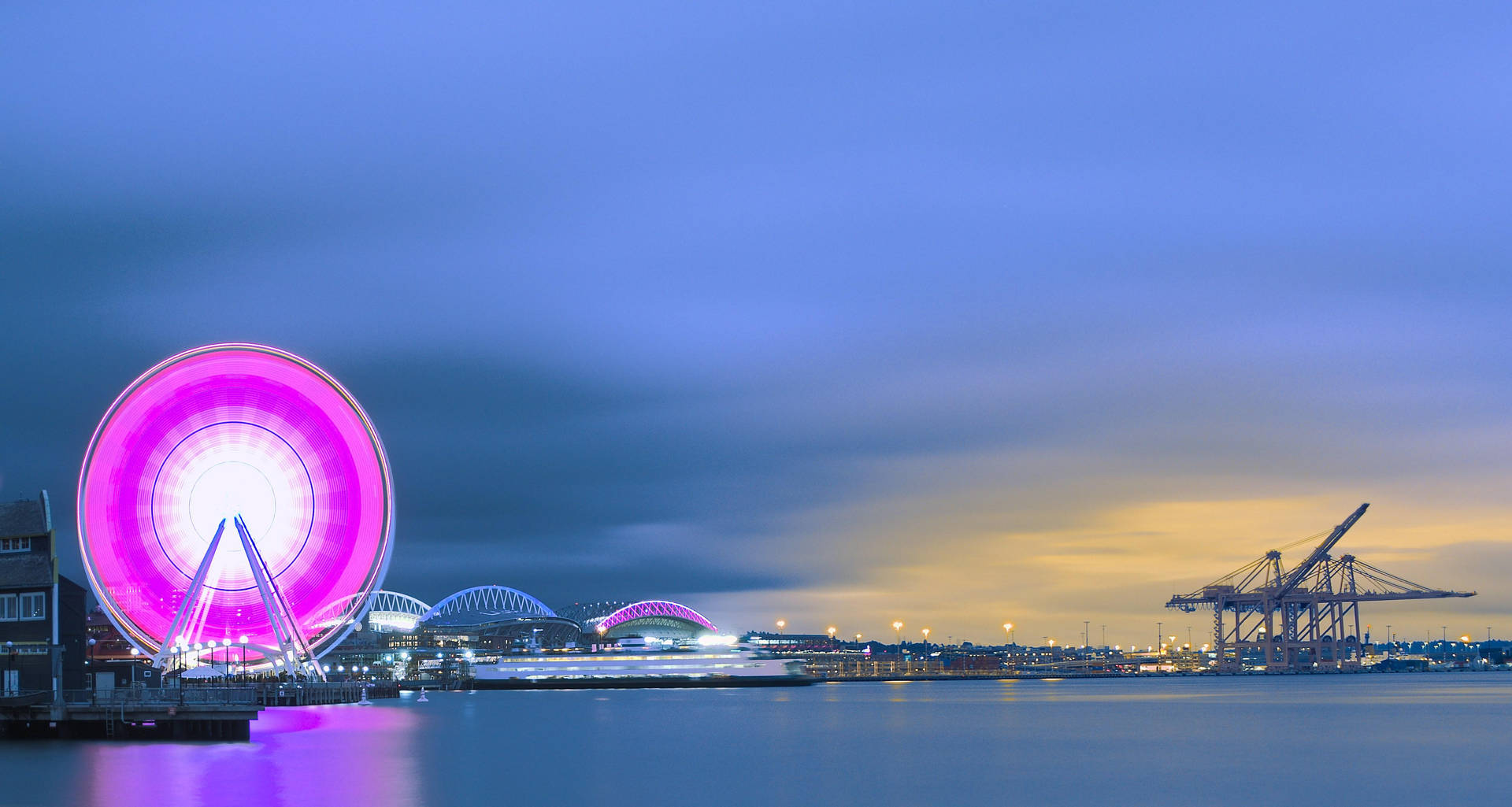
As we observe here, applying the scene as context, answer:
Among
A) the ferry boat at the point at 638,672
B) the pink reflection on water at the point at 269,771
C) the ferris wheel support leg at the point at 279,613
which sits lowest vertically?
the ferry boat at the point at 638,672

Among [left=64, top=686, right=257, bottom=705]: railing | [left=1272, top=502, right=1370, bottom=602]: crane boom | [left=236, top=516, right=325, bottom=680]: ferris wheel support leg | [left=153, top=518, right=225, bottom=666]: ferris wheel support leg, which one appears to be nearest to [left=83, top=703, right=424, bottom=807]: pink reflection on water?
[left=64, top=686, right=257, bottom=705]: railing

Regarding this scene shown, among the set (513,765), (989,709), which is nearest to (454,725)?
(513,765)

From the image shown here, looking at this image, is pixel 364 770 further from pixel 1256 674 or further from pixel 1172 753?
pixel 1256 674

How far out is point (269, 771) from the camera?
48.2m

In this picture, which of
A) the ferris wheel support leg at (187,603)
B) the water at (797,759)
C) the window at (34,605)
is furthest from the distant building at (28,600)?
the ferris wheel support leg at (187,603)

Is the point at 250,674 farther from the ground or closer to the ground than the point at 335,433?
closer to the ground

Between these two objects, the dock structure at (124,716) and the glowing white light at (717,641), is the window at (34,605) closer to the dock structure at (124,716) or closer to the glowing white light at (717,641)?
the dock structure at (124,716)

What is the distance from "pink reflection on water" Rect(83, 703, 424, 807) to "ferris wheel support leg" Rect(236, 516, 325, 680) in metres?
4.72

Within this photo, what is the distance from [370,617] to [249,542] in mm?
129565

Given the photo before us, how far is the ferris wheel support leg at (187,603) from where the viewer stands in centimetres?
6325

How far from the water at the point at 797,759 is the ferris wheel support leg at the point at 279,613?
132 inches

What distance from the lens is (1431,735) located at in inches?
2805

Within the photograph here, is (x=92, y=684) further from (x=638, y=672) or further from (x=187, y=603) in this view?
(x=638, y=672)

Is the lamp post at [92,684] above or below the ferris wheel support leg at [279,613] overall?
below
